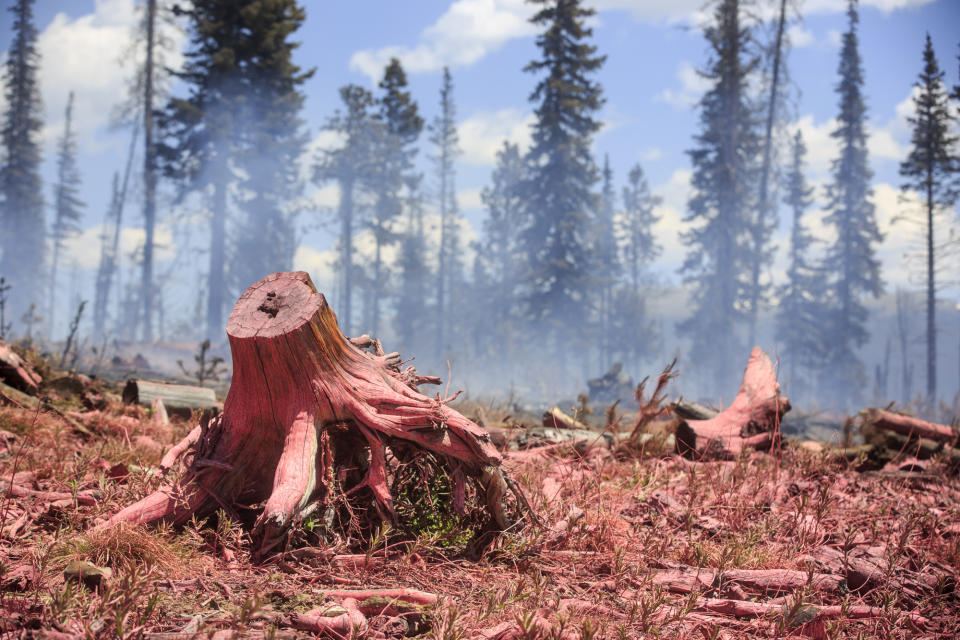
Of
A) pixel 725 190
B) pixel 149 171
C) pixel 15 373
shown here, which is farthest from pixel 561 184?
pixel 15 373

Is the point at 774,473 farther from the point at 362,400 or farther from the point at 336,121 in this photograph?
the point at 336,121

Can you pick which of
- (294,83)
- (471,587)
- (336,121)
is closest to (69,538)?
(471,587)

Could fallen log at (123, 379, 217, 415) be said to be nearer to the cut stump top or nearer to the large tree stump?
the large tree stump

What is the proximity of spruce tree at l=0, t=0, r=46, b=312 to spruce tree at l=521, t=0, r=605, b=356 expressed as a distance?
31.5m

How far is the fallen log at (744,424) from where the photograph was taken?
5770mm

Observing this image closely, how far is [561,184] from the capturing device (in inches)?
1236

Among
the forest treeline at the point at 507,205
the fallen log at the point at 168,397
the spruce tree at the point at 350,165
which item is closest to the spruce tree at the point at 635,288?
the forest treeline at the point at 507,205

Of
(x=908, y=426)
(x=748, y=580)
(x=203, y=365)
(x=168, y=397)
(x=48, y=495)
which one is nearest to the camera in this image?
(x=748, y=580)

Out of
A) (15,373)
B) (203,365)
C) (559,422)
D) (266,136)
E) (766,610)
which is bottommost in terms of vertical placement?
(766,610)

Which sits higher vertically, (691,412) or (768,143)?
(768,143)

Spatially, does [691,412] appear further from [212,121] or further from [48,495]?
[212,121]

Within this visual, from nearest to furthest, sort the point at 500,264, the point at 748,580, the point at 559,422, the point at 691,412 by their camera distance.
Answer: the point at 748,580
the point at 691,412
the point at 559,422
the point at 500,264

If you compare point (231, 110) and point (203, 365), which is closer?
point (203, 365)

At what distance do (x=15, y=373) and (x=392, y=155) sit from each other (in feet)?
106
